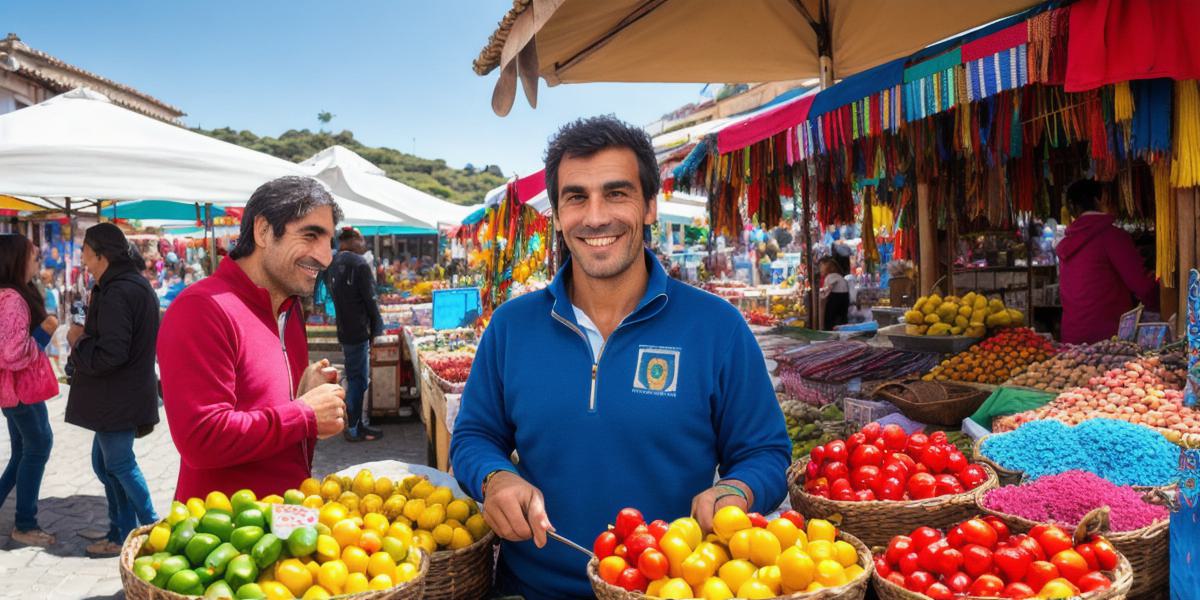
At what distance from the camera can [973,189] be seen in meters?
6.83

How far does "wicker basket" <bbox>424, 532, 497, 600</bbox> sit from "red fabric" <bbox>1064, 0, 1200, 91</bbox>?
3.11 m

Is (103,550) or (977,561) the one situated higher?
(977,561)

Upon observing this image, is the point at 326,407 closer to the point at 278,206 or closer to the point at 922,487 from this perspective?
the point at 278,206

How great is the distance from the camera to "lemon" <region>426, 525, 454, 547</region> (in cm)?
201

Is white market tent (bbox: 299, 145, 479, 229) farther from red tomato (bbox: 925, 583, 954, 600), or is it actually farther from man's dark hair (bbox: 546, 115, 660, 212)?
red tomato (bbox: 925, 583, 954, 600)

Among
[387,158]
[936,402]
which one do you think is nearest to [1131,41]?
[936,402]

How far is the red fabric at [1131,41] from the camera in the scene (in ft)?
10.1

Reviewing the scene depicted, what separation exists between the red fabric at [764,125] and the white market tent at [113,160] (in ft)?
11.3

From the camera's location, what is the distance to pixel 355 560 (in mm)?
1695

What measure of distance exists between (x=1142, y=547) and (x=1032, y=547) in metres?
0.50

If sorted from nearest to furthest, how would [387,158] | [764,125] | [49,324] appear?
[49,324] → [764,125] → [387,158]

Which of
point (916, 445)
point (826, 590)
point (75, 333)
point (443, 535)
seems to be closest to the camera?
point (826, 590)

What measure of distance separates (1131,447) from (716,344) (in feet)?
5.52

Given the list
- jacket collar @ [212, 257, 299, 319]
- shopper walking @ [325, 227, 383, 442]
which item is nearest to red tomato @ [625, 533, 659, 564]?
jacket collar @ [212, 257, 299, 319]
